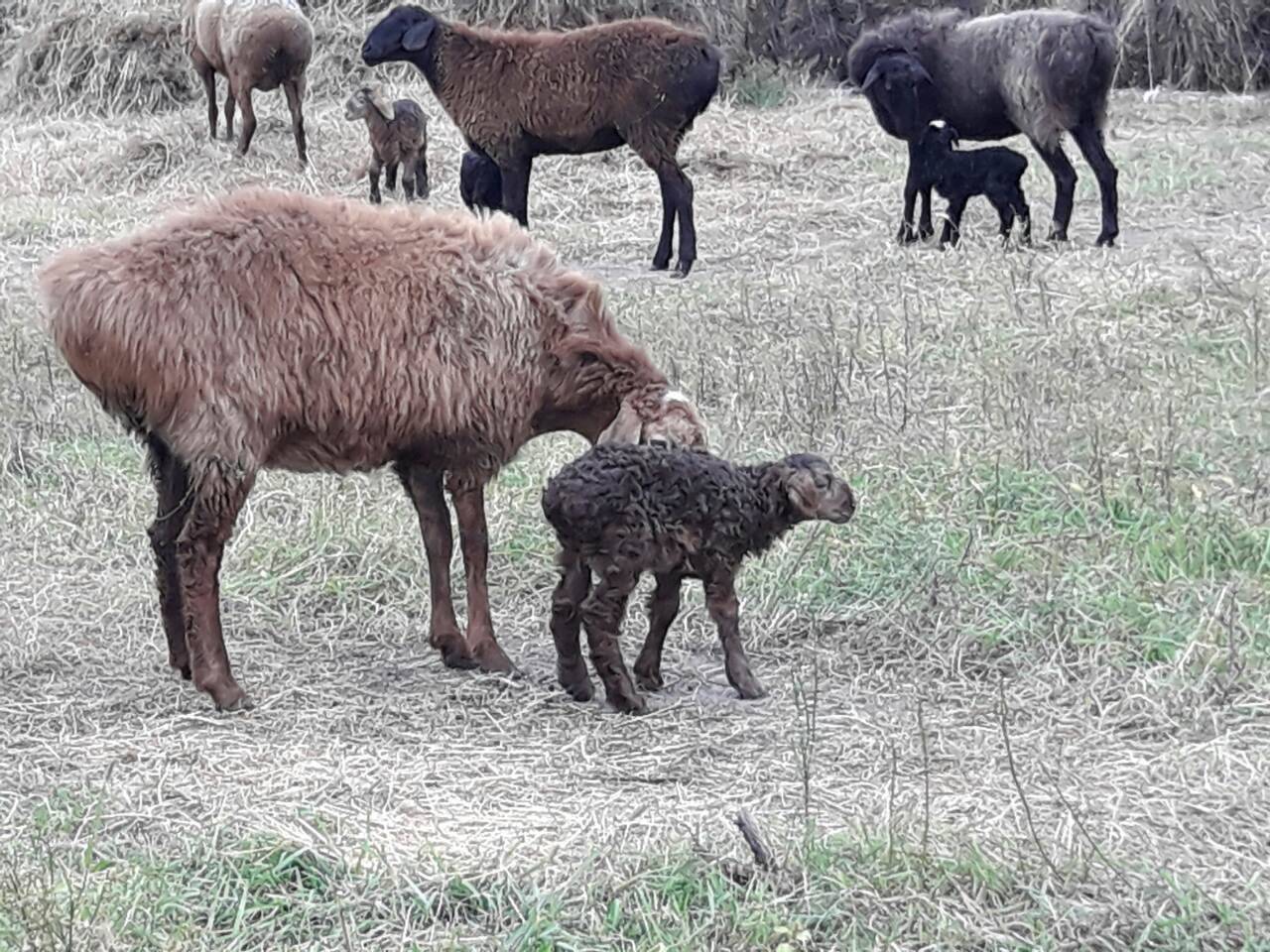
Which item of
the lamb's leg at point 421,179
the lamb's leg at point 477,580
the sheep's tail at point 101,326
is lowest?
the lamb's leg at point 421,179

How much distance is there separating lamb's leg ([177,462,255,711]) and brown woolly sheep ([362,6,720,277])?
5.87 m

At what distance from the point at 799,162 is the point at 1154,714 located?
9.50 m

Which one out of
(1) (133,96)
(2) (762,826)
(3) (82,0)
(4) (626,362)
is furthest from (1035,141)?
(3) (82,0)

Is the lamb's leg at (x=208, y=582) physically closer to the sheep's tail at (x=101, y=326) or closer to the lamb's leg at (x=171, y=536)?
the lamb's leg at (x=171, y=536)

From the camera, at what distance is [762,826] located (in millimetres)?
4695

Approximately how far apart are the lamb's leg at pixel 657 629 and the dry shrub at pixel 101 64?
13405 millimetres

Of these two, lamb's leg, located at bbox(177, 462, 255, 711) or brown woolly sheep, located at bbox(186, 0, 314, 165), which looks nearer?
lamb's leg, located at bbox(177, 462, 255, 711)

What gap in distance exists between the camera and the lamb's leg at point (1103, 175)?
1098 centimetres

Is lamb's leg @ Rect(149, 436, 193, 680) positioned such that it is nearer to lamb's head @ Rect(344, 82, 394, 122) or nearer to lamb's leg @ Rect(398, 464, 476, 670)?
lamb's leg @ Rect(398, 464, 476, 670)

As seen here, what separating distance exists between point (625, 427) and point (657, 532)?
1.78 ft

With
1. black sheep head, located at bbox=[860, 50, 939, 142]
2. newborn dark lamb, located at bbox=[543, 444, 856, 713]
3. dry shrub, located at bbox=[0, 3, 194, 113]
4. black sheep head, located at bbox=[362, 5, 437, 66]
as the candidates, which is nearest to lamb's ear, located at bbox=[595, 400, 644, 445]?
newborn dark lamb, located at bbox=[543, 444, 856, 713]

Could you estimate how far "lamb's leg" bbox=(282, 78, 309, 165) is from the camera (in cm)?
1517

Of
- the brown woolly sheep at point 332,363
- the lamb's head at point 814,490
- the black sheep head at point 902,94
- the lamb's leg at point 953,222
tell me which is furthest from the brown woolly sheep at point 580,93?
the lamb's head at point 814,490

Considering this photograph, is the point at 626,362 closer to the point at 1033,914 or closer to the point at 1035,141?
the point at 1033,914
